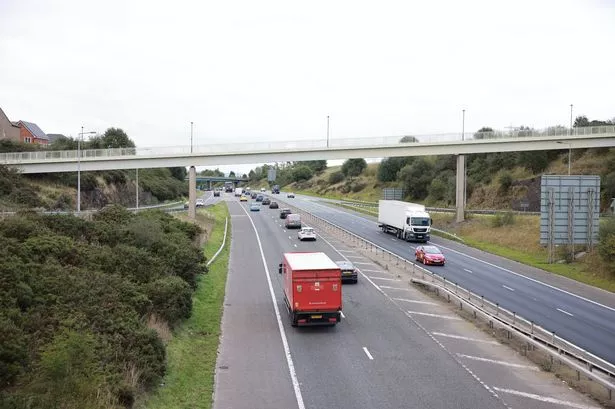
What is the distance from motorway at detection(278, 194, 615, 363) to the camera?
76.7 ft

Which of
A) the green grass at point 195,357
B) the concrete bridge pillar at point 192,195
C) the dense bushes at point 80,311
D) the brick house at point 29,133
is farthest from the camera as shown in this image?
the brick house at point 29,133

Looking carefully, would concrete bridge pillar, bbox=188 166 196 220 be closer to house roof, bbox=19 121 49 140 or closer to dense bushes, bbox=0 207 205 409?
dense bushes, bbox=0 207 205 409

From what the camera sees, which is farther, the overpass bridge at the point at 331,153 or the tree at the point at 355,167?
the tree at the point at 355,167

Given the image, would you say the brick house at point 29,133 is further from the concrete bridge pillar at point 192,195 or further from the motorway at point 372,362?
the motorway at point 372,362

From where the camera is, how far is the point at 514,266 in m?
43.7

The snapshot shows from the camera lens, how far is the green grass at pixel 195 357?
15.0 m

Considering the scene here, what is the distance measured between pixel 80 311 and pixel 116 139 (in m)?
103

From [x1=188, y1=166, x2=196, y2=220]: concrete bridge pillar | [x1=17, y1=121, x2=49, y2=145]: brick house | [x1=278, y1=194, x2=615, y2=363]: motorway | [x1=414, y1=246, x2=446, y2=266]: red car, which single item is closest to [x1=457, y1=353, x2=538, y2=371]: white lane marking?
[x1=278, y1=194, x2=615, y2=363]: motorway

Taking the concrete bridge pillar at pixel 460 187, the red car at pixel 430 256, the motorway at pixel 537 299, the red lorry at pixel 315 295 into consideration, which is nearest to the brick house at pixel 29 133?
the concrete bridge pillar at pixel 460 187

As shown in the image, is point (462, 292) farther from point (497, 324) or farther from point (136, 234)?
point (136, 234)

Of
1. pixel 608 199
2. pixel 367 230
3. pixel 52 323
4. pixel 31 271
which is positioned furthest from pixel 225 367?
pixel 608 199

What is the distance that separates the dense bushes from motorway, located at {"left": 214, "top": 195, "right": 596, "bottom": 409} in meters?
2.62

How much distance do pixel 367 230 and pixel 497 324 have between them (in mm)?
45760

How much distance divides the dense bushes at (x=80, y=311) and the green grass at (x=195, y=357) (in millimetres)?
548
